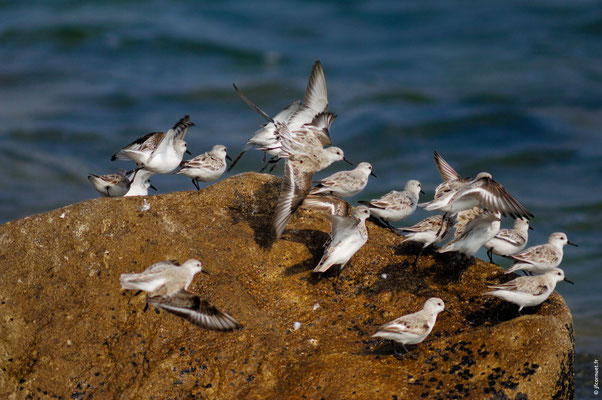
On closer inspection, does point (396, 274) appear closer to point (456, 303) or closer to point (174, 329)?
point (456, 303)

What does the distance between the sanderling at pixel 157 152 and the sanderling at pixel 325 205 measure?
186cm

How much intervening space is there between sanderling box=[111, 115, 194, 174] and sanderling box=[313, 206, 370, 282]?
102 inches

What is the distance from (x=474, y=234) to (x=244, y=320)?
286 cm

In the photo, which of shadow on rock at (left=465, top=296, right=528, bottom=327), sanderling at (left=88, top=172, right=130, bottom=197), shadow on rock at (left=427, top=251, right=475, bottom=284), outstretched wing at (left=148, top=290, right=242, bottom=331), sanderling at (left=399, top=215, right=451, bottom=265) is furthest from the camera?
sanderling at (left=88, top=172, right=130, bottom=197)

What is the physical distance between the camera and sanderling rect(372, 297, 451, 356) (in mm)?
6215

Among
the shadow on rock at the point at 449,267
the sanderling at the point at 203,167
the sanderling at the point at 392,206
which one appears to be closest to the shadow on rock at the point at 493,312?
the shadow on rock at the point at 449,267

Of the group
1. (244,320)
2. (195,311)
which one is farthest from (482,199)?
(195,311)

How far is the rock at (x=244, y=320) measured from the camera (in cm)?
609

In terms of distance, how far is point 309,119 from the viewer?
11.2m

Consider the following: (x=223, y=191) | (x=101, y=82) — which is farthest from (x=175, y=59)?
(x=223, y=191)

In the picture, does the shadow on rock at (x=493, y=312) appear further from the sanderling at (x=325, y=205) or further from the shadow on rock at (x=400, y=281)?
the sanderling at (x=325, y=205)

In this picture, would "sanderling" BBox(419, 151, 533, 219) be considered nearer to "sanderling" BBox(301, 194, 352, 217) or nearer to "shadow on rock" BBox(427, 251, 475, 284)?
"shadow on rock" BBox(427, 251, 475, 284)

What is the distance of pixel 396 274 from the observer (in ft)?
24.9

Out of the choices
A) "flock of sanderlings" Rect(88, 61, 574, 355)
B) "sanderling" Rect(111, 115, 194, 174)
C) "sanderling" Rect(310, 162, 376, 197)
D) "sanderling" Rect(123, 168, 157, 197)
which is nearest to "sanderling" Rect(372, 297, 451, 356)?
"flock of sanderlings" Rect(88, 61, 574, 355)
